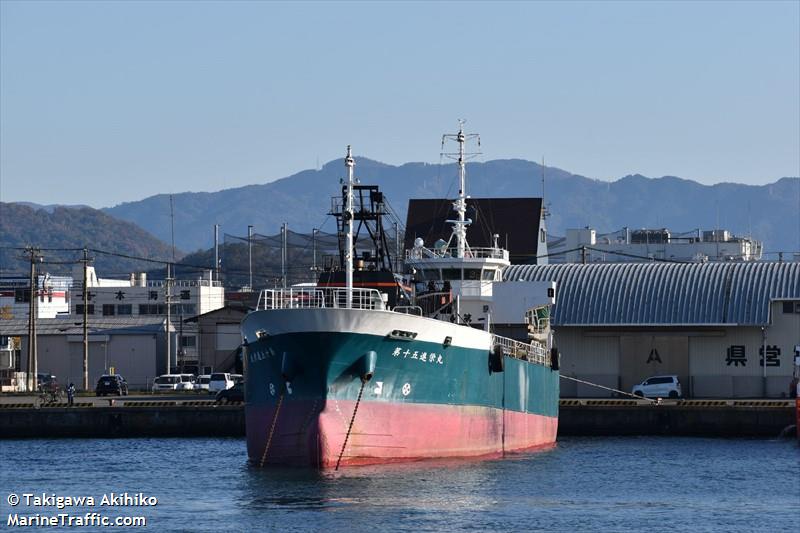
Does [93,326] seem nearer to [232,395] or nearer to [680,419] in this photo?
[232,395]

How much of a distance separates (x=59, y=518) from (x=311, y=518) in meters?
6.67

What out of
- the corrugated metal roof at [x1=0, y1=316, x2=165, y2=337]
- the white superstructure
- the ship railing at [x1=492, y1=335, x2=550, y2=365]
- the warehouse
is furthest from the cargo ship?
the white superstructure

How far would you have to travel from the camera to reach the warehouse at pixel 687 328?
80.2m

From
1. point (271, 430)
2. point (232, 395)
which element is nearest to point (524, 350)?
point (271, 430)

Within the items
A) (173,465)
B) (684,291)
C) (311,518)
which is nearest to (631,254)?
(684,291)

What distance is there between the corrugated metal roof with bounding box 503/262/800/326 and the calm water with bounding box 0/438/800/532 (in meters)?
21.3

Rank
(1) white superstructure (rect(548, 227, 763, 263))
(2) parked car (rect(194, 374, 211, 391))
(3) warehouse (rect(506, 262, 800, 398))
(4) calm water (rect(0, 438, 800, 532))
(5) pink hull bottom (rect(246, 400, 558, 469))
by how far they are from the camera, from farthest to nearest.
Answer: (1) white superstructure (rect(548, 227, 763, 263)), (2) parked car (rect(194, 374, 211, 391)), (3) warehouse (rect(506, 262, 800, 398)), (5) pink hull bottom (rect(246, 400, 558, 469)), (4) calm water (rect(0, 438, 800, 532))

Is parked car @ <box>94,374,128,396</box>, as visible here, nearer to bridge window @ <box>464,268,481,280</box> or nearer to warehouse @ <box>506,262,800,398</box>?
warehouse @ <box>506,262,800,398</box>

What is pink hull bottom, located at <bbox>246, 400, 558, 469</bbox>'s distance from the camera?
→ 4638 cm

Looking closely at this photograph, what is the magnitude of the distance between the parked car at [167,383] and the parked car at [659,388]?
31.1m

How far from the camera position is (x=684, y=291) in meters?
82.3

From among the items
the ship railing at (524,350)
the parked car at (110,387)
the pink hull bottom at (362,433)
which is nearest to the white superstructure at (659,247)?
the parked car at (110,387)

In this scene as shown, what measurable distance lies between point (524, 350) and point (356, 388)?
650 inches

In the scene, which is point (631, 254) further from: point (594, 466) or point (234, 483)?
point (234, 483)
